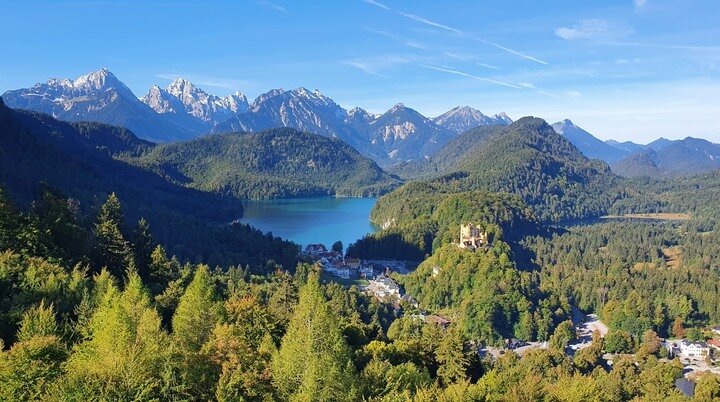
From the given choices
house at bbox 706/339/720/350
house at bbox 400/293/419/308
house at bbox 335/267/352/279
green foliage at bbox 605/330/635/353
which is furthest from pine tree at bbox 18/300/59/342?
house at bbox 335/267/352/279

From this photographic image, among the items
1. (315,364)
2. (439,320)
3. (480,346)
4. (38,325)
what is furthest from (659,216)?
(38,325)

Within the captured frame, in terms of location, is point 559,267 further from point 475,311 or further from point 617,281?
point 475,311

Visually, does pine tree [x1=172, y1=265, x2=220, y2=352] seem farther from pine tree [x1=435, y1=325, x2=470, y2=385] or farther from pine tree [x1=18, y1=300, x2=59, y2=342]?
pine tree [x1=435, y1=325, x2=470, y2=385]

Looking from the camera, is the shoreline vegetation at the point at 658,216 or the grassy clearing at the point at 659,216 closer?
the shoreline vegetation at the point at 658,216

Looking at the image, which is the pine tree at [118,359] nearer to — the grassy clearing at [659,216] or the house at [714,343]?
the house at [714,343]

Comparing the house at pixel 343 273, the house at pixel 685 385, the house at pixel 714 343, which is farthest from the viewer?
the house at pixel 343 273

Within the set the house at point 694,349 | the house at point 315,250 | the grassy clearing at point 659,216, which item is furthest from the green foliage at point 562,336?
the grassy clearing at point 659,216
